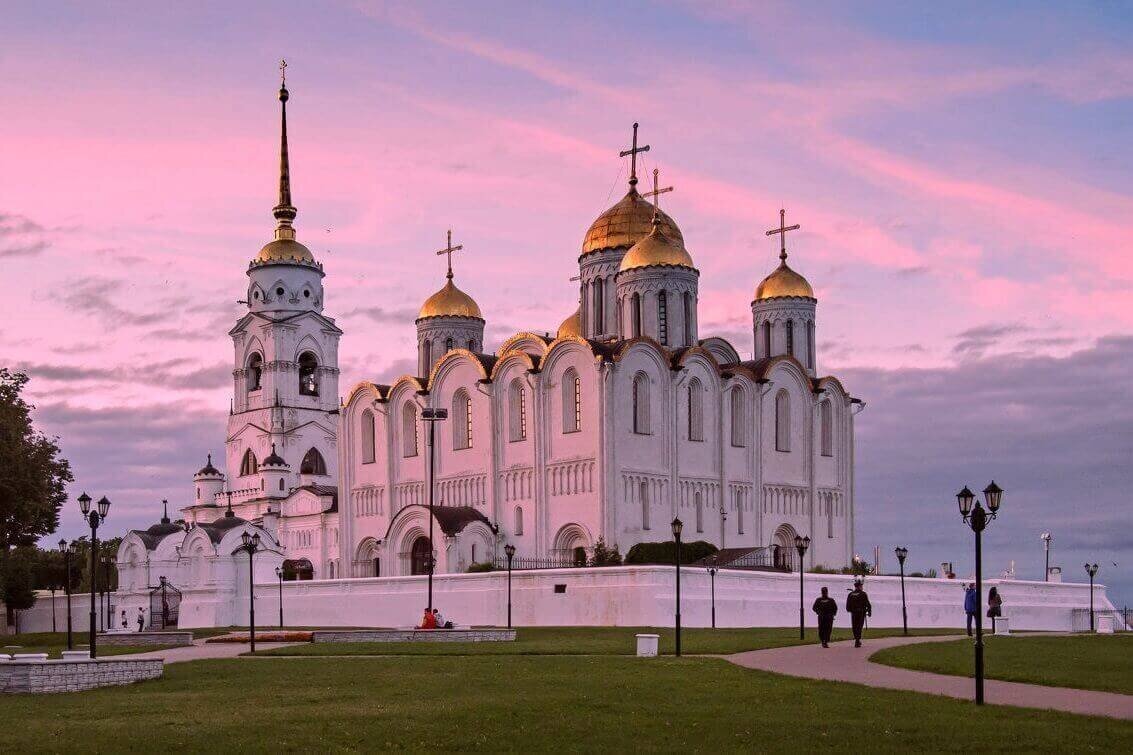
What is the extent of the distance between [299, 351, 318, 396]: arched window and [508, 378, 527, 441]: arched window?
1197 inches

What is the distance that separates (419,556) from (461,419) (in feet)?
20.7

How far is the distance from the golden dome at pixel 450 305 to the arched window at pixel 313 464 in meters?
14.8

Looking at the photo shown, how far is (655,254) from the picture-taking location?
64000mm

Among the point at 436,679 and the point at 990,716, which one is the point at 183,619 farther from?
the point at 990,716

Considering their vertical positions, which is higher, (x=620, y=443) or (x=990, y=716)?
(x=620, y=443)

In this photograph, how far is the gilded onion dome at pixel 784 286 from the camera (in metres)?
71.4

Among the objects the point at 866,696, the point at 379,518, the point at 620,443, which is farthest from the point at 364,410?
the point at 866,696

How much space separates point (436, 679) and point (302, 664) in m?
5.17

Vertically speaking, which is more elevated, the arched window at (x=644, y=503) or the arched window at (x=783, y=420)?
the arched window at (x=783, y=420)

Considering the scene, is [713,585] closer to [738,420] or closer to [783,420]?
[738,420]

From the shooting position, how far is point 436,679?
2369cm

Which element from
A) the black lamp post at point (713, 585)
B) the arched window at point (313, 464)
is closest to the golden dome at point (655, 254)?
the black lamp post at point (713, 585)

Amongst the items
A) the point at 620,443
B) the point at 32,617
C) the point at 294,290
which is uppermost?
the point at 294,290

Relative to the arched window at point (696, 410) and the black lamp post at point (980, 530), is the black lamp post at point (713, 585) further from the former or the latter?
the black lamp post at point (980, 530)
